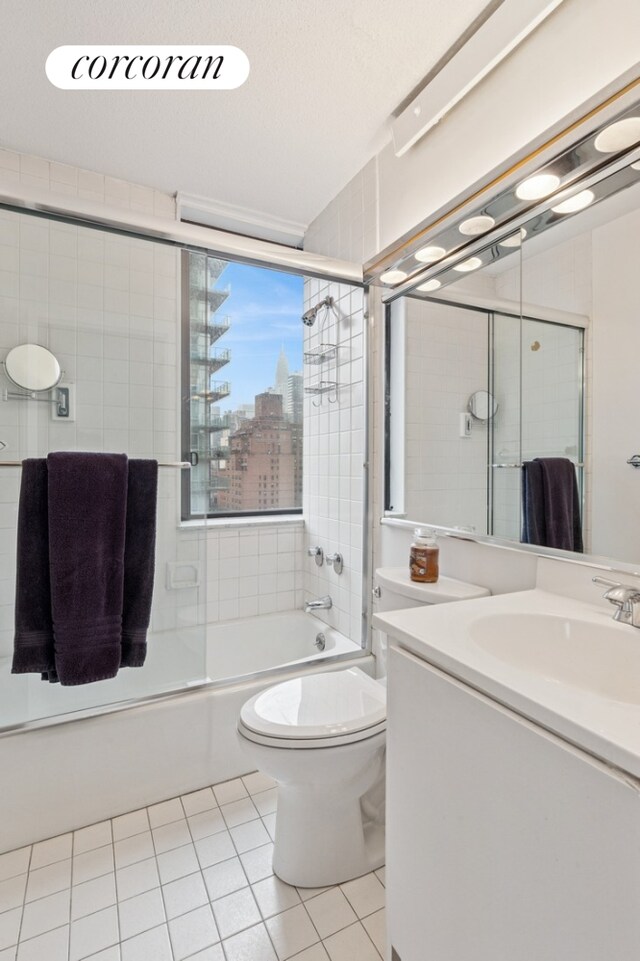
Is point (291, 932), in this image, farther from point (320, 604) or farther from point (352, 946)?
point (320, 604)

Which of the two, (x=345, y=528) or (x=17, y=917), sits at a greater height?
(x=345, y=528)

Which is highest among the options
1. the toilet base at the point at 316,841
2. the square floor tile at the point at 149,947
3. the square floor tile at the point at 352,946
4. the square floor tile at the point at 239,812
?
the toilet base at the point at 316,841

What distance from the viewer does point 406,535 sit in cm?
184

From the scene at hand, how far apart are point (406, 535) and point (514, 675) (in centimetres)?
113

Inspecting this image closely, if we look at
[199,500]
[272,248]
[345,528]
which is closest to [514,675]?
[199,500]

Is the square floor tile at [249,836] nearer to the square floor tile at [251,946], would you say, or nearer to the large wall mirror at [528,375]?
the square floor tile at [251,946]

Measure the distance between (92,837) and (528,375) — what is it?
191cm

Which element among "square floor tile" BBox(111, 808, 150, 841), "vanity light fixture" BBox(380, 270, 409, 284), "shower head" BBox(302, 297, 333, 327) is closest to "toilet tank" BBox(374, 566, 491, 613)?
"square floor tile" BBox(111, 808, 150, 841)

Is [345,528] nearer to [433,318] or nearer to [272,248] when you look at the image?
[433,318]

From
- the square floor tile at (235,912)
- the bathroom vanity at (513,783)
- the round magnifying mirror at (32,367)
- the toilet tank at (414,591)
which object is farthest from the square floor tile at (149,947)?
the round magnifying mirror at (32,367)

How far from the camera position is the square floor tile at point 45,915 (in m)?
1.13

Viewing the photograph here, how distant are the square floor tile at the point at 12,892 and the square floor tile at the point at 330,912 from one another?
757mm

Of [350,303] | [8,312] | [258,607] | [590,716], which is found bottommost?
[258,607]

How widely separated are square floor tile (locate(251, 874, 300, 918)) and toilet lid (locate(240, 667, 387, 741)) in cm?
43
